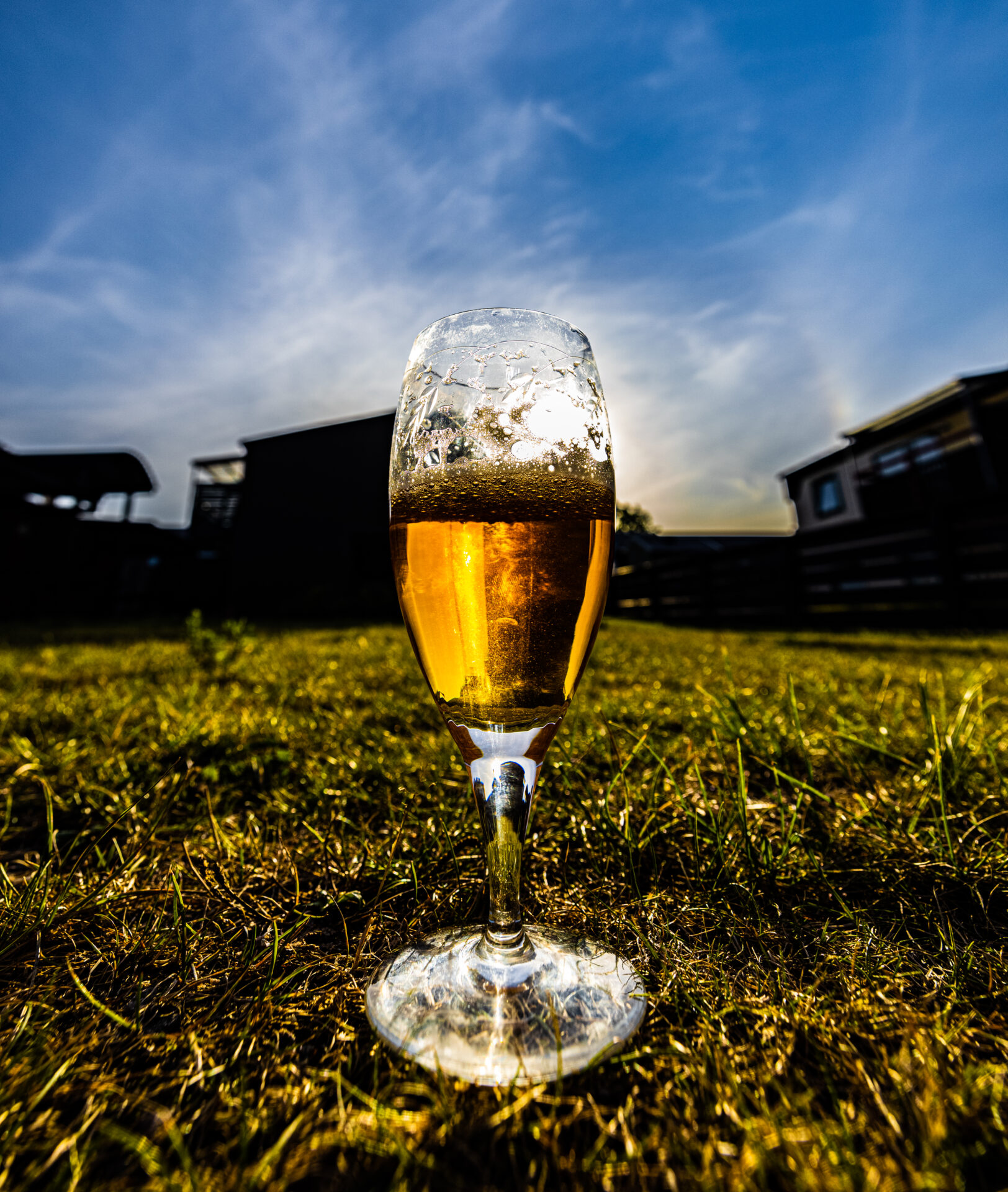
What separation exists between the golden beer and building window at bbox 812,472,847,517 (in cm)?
2858

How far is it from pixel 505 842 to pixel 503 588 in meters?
0.37

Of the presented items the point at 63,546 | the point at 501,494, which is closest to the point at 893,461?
the point at 501,494

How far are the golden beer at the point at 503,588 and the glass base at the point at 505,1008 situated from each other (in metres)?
0.31

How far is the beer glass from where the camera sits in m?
0.82

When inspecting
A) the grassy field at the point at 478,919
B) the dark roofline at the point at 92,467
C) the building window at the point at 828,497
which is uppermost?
the dark roofline at the point at 92,467

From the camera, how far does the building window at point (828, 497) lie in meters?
25.6

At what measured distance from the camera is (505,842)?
33.8 inches

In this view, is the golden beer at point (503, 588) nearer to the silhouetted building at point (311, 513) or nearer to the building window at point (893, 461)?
the silhouetted building at point (311, 513)

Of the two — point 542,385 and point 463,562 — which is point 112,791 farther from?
point 542,385

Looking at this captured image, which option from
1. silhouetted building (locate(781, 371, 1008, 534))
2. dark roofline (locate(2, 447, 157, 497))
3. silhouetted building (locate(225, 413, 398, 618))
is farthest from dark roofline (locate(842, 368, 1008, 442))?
dark roofline (locate(2, 447, 157, 497))

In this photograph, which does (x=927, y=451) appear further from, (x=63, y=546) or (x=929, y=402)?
(x=63, y=546)

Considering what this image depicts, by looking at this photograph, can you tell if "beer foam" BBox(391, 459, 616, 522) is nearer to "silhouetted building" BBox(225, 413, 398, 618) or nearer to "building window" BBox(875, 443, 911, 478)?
"silhouetted building" BBox(225, 413, 398, 618)

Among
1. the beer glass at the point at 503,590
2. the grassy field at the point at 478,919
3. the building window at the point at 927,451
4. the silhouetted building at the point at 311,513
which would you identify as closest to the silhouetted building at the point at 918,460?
the building window at the point at 927,451

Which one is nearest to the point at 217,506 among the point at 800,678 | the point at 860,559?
the point at 860,559
